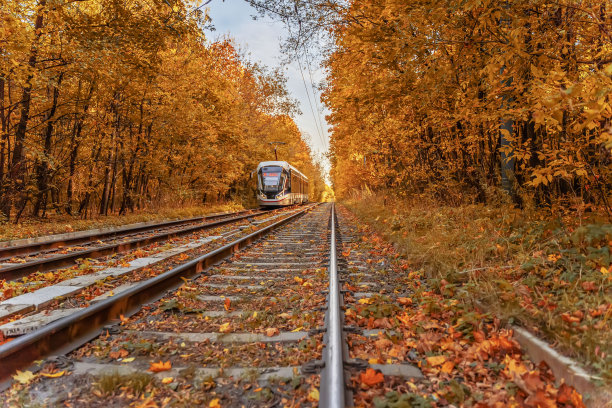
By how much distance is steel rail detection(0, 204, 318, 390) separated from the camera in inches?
97.3

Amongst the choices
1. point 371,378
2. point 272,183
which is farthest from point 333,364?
point 272,183

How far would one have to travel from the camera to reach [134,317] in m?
3.68

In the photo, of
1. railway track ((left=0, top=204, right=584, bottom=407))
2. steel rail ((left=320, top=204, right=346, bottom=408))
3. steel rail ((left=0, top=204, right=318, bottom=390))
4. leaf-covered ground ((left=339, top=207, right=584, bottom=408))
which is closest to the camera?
steel rail ((left=320, top=204, right=346, bottom=408))

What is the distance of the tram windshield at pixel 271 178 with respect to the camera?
24953 mm

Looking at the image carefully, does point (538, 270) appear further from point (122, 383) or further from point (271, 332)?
point (122, 383)

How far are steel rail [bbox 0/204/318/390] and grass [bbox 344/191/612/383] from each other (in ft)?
11.7

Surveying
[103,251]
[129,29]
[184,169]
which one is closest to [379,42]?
[103,251]

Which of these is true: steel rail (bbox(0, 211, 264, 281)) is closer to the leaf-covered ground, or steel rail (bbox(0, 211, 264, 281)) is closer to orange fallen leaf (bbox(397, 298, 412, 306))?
the leaf-covered ground

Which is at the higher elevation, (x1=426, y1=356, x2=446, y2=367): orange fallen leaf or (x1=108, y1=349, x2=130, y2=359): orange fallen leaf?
(x1=426, y1=356, x2=446, y2=367): orange fallen leaf

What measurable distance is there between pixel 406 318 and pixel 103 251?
670 centimetres

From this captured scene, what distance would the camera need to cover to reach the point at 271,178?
2506 centimetres

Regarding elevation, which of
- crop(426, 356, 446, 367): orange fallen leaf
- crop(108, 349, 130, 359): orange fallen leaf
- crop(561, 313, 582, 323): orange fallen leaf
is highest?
crop(561, 313, 582, 323): orange fallen leaf

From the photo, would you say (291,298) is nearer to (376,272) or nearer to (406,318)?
(406,318)

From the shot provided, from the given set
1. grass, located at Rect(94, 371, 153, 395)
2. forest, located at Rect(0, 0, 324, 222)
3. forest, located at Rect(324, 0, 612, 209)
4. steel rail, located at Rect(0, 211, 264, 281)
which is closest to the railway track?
grass, located at Rect(94, 371, 153, 395)
